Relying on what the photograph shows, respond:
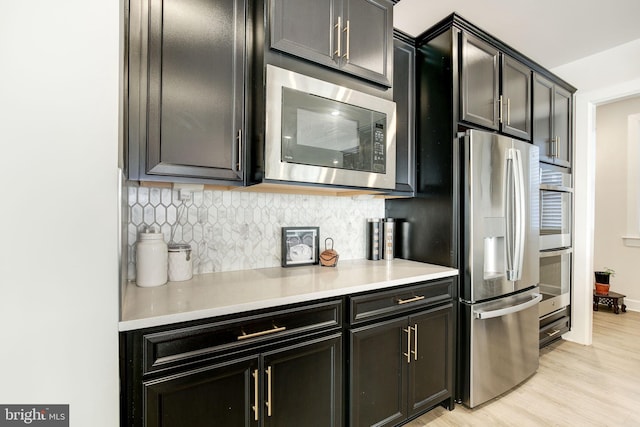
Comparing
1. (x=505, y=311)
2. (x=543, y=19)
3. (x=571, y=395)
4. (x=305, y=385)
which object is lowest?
(x=571, y=395)

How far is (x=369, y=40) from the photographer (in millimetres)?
1689

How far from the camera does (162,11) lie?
1230 millimetres

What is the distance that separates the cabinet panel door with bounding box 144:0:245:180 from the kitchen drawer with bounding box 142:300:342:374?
67cm

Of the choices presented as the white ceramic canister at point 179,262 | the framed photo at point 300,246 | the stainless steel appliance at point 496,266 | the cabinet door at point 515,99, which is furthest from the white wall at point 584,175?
the white ceramic canister at point 179,262

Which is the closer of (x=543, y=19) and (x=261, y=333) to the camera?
(x=261, y=333)

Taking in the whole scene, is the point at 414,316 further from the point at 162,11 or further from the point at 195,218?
the point at 162,11

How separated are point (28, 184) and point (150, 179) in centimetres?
45

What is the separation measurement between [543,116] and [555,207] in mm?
858

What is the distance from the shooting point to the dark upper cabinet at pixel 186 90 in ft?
3.91

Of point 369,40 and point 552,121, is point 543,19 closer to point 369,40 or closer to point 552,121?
point 552,121

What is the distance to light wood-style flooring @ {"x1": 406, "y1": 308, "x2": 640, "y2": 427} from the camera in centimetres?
177

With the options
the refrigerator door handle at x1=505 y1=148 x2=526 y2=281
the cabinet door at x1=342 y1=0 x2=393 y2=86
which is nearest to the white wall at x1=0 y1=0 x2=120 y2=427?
the cabinet door at x1=342 y1=0 x2=393 y2=86

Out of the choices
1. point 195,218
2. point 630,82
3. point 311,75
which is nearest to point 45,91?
point 195,218

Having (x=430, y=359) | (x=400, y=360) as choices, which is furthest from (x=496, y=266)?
(x=400, y=360)
